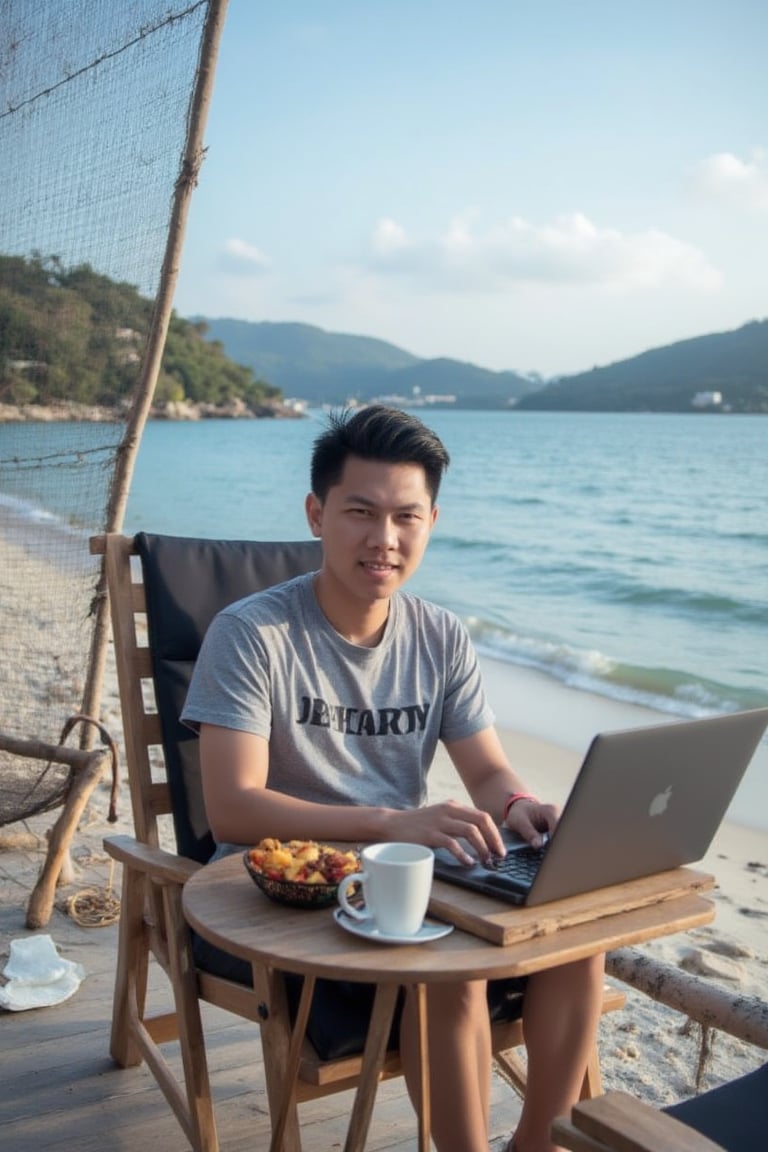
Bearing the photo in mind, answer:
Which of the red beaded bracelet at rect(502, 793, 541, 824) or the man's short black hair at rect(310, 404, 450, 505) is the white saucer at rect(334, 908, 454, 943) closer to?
the red beaded bracelet at rect(502, 793, 541, 824)

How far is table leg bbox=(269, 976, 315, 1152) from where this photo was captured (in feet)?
5.88

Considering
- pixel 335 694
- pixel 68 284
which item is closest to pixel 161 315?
pixel 68 284

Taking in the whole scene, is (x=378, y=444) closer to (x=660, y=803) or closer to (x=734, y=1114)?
(x=660, y=803)

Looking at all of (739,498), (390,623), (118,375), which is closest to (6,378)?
(118,375)

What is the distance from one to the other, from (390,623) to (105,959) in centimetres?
142

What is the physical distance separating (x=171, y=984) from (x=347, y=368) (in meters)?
81.7

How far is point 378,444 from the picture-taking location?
2.21 meters

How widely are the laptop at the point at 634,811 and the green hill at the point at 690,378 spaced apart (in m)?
52.8

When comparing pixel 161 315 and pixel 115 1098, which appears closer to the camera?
pixel 115 1098

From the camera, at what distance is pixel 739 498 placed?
92.1ft

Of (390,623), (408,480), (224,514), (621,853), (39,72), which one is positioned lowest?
(224,514)

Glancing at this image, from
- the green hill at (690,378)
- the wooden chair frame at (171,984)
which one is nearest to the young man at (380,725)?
the wooden chair frame at (171,984)

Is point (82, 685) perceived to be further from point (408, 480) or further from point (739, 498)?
point (739, 498)

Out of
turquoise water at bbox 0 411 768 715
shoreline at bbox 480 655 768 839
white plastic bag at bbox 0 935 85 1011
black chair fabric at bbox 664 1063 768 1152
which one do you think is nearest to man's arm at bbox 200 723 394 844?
black chair fabric at bbox 664 1063 768 1152
